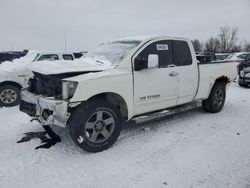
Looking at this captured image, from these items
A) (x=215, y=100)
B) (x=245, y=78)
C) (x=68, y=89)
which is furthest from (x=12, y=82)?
(x=245, y=78)

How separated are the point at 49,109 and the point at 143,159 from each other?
5.42 feet

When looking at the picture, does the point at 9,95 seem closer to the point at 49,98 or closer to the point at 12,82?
the point at 12,82

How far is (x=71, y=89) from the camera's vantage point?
3.97m

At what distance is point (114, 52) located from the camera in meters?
5.07

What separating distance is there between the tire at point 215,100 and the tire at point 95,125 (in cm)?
307

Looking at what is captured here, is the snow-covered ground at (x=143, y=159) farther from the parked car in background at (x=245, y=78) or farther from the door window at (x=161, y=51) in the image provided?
the parked car in background at (x=245, y=78)

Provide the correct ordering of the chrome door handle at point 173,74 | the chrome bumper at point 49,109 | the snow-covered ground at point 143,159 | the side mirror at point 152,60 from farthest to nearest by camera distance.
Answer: the chrome door handle at point 173,74 → the side mirror at point 152,60 → the chrome bumper at point 49,109 → the snow-covered ground at point 143,159

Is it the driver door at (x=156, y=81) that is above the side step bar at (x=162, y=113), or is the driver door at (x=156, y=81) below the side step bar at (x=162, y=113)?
above

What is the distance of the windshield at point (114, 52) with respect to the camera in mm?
4809

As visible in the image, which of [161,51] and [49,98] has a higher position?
[161,51]

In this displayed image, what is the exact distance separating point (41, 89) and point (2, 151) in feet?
3.94

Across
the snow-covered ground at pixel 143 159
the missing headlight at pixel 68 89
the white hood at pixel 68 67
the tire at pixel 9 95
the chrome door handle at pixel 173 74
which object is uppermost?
the white hood at pixel 68 67

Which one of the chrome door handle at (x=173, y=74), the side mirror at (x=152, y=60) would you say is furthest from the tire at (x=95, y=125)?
the chrome door handle at (x=173, y=74)

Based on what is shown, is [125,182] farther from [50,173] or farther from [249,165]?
[249,165]
